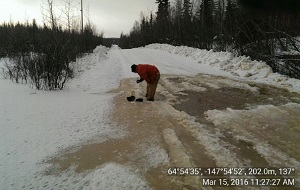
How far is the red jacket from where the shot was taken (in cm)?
755

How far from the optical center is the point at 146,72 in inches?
298

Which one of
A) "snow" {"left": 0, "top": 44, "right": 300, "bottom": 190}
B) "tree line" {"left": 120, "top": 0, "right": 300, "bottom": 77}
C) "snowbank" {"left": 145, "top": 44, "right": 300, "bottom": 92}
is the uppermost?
"tree line" {"left": 120, "top": 0, "right": 300, "bottom": 77}

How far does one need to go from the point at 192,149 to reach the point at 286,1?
9.44ft

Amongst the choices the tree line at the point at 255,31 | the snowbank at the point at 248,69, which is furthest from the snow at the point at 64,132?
the tree line at the point at 255,31

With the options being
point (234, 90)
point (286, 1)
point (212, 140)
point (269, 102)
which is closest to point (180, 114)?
point (212, 140)

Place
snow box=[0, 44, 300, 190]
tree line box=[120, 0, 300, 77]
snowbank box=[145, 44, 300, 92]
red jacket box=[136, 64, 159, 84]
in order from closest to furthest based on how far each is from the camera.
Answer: tree line box=[120, 0, 300, 77]
snow box=[0, 44, 300, 190]
red jacket box=[136, 64, 159, 84]
snowbank box=[145, 44, 300, 92]

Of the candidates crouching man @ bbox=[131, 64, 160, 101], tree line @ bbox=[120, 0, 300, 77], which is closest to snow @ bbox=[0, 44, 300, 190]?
crouching man @ bbox=[131, 64, 160, 101]

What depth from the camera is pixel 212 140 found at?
15.5 ft

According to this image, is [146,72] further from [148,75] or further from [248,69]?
[248,69]

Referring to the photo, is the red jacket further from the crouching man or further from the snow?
the snow

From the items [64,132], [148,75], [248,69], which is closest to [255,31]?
[248,69]

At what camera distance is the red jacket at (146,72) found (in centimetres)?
755

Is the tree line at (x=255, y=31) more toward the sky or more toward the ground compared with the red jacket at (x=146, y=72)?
more toward the sky

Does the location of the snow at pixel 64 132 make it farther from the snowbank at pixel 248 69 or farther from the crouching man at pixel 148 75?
the crouching man at pixel 148 75
